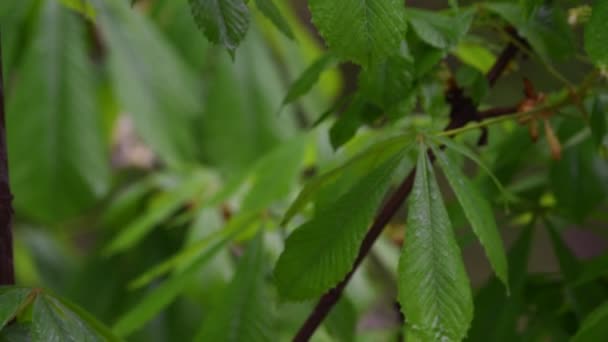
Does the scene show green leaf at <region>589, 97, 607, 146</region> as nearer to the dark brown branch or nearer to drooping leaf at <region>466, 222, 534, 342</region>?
drooping leaf at <region>466, 222, 534, 342</region>

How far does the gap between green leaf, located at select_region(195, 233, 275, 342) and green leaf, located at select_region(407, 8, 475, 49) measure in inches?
7.6

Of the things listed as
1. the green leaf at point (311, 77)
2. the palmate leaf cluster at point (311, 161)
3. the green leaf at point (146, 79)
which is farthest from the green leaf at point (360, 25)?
the green leaf at point (146, 79)

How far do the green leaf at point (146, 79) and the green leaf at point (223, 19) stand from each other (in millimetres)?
831

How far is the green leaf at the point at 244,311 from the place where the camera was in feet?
1.82

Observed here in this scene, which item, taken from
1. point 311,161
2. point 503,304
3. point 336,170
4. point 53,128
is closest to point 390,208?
point 336,170

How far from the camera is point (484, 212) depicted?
1.49ft

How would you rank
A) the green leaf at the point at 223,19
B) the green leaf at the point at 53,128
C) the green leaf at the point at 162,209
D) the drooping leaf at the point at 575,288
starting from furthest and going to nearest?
the green leaf at the point at 53,128, the green leaf at the point at 162,209, the drooping leaf at the point at 575,288, the green leaf at the point at 223,19

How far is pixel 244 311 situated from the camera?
571 mm

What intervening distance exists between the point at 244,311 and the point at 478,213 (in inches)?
7.2

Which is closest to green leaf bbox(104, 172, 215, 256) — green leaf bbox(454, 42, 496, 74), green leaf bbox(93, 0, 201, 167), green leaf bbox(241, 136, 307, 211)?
green leaf bbox(241, 136, 307, 211)

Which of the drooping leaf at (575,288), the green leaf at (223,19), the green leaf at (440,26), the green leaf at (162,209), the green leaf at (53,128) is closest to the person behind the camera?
the green leaf at (223,19)

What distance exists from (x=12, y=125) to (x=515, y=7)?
31.4 inches

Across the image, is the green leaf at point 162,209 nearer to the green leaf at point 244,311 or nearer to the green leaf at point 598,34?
the green leaf at point 244,311

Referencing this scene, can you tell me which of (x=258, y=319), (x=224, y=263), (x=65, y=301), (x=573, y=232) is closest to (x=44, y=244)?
(x=224, y=263)
